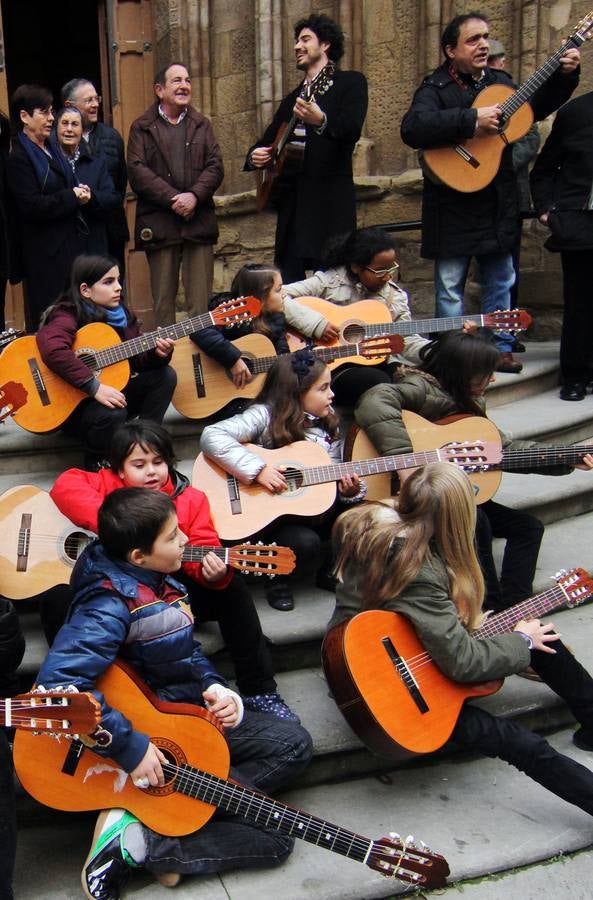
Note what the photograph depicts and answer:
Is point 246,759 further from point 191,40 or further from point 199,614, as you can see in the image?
point 191,40

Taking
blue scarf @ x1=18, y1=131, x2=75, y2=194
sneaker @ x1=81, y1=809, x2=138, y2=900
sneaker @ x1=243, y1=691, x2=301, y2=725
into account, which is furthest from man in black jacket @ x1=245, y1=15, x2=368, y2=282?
sneaker @ x1=81, y1=809, x2=138, y2=900

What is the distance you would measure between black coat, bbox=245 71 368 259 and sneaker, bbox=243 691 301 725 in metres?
2.87

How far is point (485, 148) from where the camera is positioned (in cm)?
522

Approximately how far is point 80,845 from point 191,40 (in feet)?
19.6

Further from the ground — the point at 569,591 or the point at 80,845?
the point at 569,591

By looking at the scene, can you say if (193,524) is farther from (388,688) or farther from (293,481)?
(388,688)

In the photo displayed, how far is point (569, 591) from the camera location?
3084 mm

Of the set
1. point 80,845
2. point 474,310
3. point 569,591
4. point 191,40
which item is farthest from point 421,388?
point 191,40

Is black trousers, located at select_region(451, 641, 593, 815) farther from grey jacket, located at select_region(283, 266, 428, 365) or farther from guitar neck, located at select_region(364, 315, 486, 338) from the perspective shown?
grey jacket, located at select_region(283, 266, 428, 365)

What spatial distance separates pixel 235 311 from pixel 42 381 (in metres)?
0.86

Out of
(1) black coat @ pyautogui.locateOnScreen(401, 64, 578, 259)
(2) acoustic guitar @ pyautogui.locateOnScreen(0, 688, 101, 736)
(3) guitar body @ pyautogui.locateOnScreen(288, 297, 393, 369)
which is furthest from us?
(1) black coat @ pyautogui.locateOnScreen(401, 64, 578, 259)

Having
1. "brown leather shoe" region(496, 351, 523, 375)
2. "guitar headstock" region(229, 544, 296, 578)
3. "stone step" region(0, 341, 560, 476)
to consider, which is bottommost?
"brown leather shoe" region(496, 351, 523, 375)

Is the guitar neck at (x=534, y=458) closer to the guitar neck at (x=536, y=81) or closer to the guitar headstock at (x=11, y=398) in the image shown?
the guitar headstock at (x=11, y=398)

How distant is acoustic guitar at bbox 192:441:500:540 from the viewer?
356 cm
